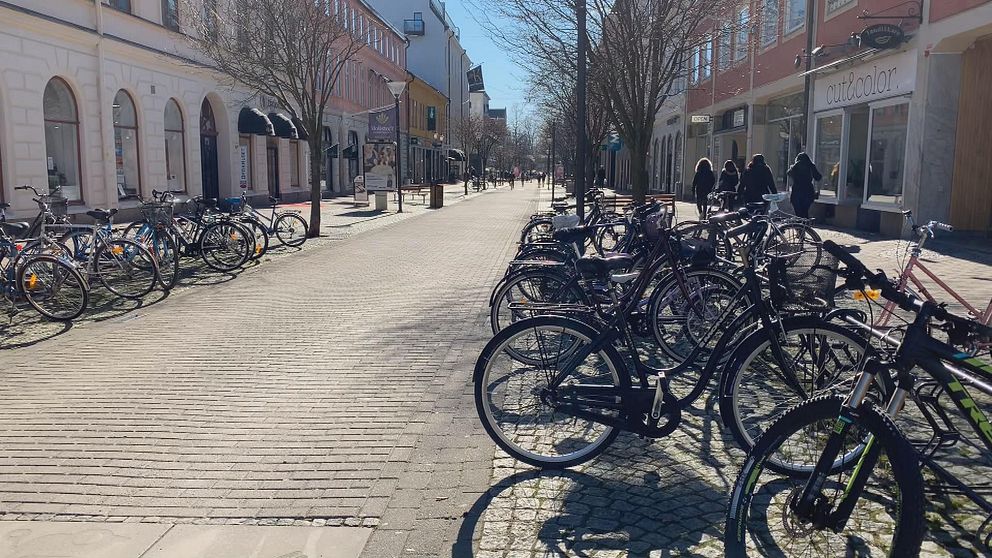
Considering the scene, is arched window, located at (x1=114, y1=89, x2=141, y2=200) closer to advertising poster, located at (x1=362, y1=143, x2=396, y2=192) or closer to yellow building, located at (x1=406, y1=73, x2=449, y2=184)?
advertising poster, located at (x1=362, y1=143, x2=396, y2=192)

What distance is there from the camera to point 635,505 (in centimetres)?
369

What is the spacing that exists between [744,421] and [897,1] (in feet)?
46.7

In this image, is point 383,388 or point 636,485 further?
point 383,388

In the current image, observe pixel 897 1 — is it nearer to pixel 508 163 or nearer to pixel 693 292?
pixel 693 292

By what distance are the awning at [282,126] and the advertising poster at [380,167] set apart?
8.94ft

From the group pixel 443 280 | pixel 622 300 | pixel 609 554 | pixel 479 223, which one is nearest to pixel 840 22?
pixel 479 223

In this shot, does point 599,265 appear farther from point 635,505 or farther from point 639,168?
point 639,168

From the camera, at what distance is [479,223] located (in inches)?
901

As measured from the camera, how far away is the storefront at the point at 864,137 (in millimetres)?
15594

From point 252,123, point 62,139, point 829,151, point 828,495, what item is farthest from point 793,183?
point 252,123

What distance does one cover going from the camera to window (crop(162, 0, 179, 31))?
21406mm

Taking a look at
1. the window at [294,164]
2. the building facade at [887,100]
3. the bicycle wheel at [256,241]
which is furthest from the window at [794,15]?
the window at [294,164]

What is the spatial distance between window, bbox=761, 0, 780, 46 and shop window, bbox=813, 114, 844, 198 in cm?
347

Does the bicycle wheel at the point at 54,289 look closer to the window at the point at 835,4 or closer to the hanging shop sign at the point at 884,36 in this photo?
the hanging shop sign at the point at 884,36
